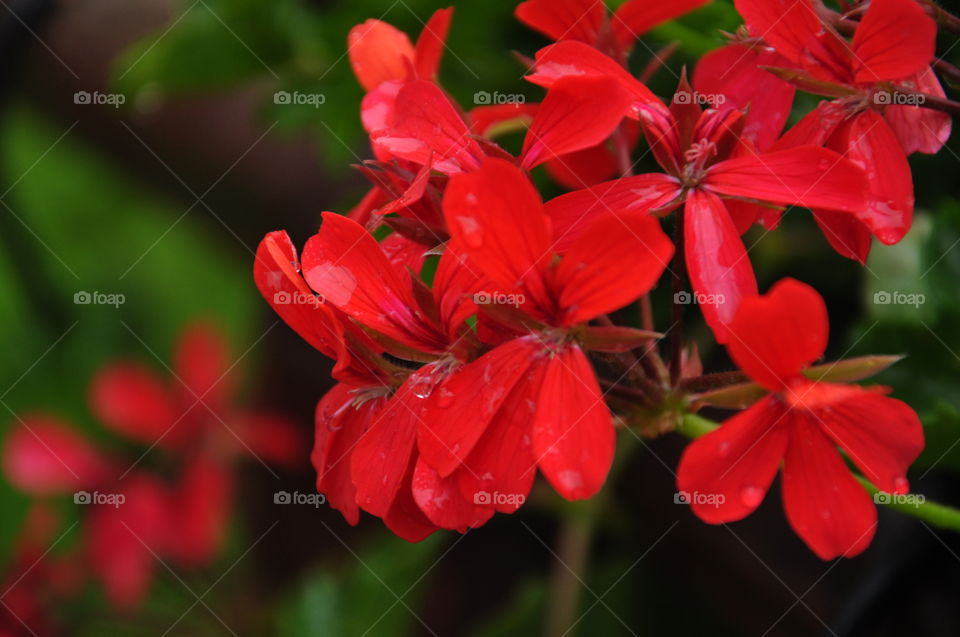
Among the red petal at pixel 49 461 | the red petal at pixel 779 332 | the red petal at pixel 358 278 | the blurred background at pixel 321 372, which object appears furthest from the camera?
the red petal at pixel 49 461

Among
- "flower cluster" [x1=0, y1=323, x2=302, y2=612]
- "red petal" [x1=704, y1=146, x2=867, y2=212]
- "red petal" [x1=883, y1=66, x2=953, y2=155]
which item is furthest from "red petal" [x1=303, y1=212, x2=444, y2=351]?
"flower cluster" [x1=0, y1=323, x2=302, y2=612]

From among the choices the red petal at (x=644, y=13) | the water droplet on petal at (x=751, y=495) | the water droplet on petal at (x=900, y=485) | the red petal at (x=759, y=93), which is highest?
the red petal at (x=644, y=13)

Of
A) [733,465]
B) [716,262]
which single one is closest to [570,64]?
[716,262]

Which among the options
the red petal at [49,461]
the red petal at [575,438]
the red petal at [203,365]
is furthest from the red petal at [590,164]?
the red petal at [49,461]

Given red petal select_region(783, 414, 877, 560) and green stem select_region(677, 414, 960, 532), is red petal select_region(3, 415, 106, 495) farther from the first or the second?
red petal select_region(783, 414, 877, 560)

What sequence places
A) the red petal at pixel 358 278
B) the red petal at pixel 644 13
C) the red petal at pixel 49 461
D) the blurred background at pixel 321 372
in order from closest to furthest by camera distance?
the red petal at pixel 358 278 < the red petal at pixel 644 13 < the blurred background at pixel 321 372 < the red petal at pixel 49 461

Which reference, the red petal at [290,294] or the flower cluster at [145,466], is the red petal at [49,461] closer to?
the flower cluster at [145,466]

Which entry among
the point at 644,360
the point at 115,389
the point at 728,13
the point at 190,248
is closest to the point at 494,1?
the point at 728,13
